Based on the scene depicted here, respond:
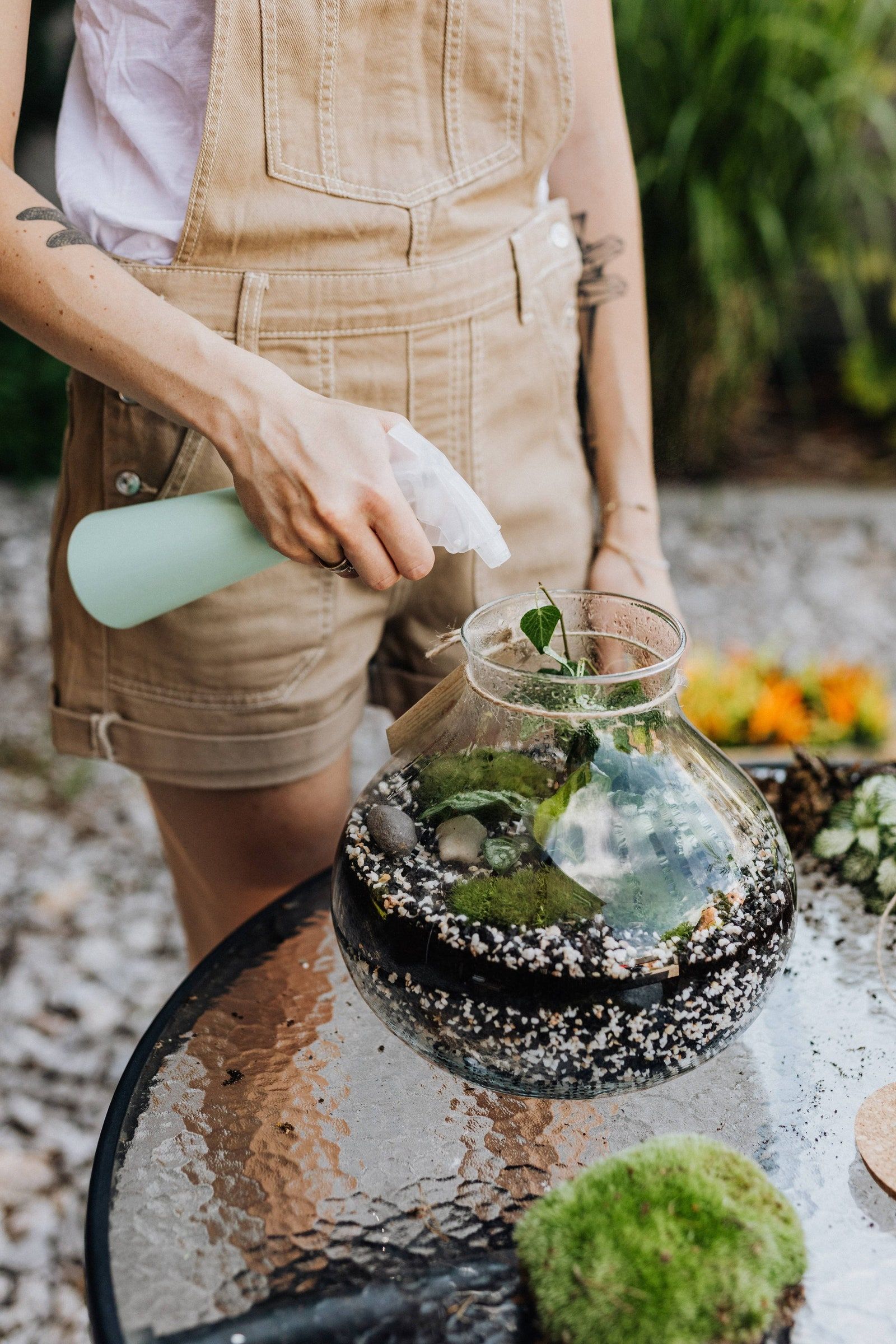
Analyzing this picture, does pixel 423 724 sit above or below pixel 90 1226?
above

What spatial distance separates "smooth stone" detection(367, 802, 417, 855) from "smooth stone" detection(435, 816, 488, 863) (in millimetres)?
27

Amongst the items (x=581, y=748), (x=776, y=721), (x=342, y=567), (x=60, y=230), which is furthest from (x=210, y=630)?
(x=776, y=721)

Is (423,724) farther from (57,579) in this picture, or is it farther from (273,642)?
(57,579)

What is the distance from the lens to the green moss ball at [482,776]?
2.57ft

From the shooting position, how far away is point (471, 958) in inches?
29.3

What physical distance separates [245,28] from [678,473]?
3.36 metres

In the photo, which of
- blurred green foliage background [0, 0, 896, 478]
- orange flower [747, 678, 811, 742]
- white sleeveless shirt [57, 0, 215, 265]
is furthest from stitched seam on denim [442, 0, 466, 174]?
blurred green foliage background [0, 0, 896, 478]

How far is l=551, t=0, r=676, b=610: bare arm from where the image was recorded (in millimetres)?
1269

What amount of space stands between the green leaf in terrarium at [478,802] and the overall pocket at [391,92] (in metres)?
0.57

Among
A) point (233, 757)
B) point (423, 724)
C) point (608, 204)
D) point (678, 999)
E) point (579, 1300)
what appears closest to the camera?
point (579, 1300)

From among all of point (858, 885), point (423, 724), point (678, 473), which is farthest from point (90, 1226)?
point (678, 473)

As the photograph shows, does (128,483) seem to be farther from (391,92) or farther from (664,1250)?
(664,1250)

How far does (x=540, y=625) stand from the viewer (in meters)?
0.84

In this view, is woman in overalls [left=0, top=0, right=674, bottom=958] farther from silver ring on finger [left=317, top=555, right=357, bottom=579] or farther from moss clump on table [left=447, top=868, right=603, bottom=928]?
moss clump on table [left=447, top=868, right=603, bottom=928]
